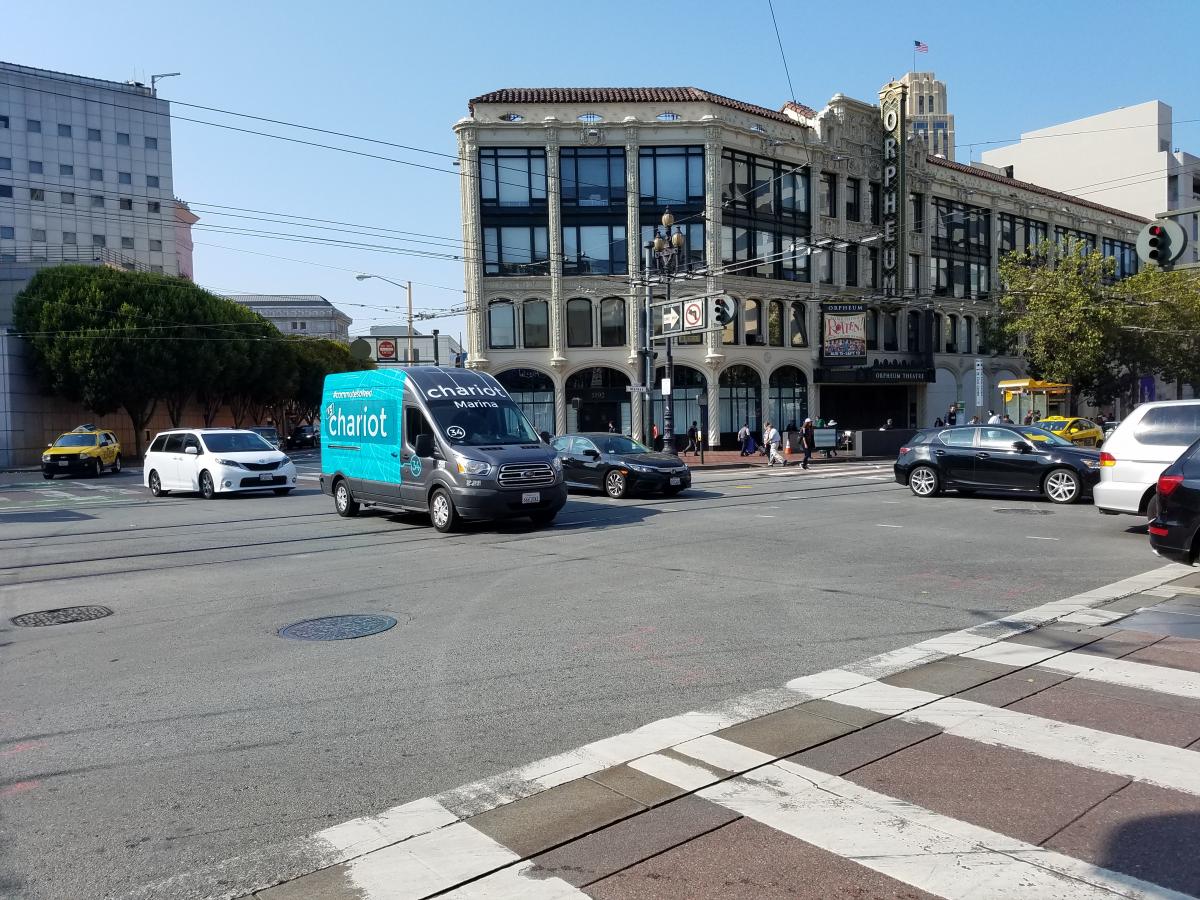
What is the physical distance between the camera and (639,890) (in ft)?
11.0

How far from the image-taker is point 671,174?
4288 cm

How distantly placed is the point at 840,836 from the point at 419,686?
3177mm

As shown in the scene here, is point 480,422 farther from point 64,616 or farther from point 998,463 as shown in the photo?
point 998,463

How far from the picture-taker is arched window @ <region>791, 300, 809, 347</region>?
47250 millimetres

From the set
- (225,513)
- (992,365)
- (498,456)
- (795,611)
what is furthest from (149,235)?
(795,611)

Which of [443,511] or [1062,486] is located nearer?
[443,511]

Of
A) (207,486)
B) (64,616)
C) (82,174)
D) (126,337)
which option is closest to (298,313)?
(82,174)

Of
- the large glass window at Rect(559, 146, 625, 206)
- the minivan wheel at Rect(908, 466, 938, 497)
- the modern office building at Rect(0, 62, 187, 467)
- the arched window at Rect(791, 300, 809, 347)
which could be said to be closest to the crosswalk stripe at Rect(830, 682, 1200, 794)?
the minivan wheel at Rect(908, 466, 938, 497)

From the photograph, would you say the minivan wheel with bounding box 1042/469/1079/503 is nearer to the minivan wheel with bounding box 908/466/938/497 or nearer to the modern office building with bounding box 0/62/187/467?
the minivan wheel with bounding box 908/466/938/497

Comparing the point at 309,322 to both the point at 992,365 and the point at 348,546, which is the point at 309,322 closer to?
the point at 992,365

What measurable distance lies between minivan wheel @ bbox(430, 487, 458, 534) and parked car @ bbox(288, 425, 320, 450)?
165 ft

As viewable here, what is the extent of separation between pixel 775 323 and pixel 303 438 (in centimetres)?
3403

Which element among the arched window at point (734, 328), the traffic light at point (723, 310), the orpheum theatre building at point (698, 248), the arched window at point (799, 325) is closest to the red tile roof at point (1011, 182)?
the orpheum theatre building at point (698, 248)

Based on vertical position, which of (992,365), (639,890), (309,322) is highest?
(309,322)
